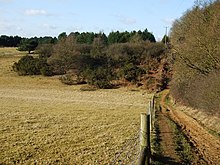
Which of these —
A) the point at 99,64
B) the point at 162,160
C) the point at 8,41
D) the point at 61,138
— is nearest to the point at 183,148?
the point at 162,160

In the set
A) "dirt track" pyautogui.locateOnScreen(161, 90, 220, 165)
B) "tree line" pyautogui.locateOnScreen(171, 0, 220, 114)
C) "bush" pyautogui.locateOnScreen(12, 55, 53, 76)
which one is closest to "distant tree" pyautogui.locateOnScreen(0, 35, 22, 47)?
"bush" pyautogui.locateOnScreen(12, 55, 53, 76)

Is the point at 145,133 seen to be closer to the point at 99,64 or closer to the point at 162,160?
the point at 162,160

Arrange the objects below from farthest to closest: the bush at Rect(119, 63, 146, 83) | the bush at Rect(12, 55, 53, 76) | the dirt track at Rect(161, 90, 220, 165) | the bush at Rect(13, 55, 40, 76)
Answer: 1. the bush at Rect(13, 55, 40, 76)
2. the bush at Rect(12, 55, 53, 76)
3. the bush at Rect(119, 63, 146, 83)
4. the dirt track at Rect(161, 90, 220, 165)

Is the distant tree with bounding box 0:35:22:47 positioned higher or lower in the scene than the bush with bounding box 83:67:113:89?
higher

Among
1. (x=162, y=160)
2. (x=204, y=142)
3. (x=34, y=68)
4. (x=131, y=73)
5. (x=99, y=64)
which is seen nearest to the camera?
(x=162, y=160)

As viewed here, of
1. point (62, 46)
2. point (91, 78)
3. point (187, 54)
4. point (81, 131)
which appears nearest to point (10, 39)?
point (62, 46)

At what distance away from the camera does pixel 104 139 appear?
18734 millimetres

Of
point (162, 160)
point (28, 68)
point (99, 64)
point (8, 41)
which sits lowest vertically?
point (162, 160)

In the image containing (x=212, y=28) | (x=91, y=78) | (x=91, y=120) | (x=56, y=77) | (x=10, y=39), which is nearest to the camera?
(x=91, y=120)

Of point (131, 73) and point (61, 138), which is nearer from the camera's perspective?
point (61, 138)

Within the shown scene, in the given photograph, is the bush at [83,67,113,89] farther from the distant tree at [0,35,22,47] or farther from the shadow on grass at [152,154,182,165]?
the distant tree at [0,35,22,47]

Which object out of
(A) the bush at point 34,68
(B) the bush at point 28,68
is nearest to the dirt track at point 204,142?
(A) the bush at point 34,68

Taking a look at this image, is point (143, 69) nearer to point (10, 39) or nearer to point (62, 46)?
point (62, 46)

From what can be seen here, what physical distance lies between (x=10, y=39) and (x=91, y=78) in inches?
3923
